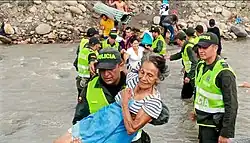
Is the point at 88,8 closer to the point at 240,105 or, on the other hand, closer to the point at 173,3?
the point at 173,3

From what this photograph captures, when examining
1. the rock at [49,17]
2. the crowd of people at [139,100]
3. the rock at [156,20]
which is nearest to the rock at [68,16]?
the rock at [49,17]

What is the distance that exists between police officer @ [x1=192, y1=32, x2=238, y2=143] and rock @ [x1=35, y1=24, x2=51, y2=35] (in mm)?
13406

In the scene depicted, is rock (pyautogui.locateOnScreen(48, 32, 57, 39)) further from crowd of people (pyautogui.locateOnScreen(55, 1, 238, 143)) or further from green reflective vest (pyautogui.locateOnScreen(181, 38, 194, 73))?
crowd of people (pyautogui.locateOnScreen(55, 1, 238, 143))

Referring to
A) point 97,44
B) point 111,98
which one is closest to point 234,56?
point 97,44

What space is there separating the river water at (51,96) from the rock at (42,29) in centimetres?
94

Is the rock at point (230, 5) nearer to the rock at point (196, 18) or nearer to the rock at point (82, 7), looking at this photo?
the rock at point (196, 18)

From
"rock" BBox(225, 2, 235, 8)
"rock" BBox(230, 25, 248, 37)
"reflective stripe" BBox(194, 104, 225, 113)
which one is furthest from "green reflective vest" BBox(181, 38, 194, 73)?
"rock" BBox(225, 2, 235, 8)

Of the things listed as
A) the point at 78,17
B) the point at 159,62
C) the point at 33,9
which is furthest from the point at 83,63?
the point at 33,9

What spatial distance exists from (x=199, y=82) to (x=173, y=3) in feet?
53.7

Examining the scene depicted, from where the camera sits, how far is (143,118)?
3.95 meters

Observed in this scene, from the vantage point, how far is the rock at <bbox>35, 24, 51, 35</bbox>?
60.4 feet

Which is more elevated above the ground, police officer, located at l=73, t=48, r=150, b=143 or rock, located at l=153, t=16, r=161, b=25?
police officer, located at l=73, t=48, r=150, b=143

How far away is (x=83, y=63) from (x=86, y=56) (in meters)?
0.16

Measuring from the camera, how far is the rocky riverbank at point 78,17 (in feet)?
60.6
